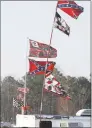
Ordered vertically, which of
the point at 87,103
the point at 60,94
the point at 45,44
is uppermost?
the point at 45,44

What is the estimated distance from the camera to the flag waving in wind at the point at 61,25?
1422cm

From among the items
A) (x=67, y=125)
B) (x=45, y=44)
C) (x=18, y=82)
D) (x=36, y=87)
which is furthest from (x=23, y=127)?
(x=36, y=87)

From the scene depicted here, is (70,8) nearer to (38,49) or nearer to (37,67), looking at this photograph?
(38,49)

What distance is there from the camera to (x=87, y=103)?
2069 inches

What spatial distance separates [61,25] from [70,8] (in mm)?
643

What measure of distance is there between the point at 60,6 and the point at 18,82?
30.7ft

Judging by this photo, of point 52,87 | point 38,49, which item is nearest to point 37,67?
point 38,49

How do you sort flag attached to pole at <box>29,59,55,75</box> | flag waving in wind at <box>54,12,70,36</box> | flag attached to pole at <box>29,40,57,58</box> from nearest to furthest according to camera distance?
flag waving in wind at <box>54,12,70,36</box>
flag attached to pole at <box>29,40,57,58</box>
flag attached to pole at <box>29,59,55,75</box>

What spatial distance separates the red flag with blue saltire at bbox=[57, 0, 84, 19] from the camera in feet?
46.7

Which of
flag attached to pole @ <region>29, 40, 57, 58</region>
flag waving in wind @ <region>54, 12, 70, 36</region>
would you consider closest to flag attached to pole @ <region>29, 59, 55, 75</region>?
flag attached to pole @ <region>29, 40, 57, 58</region>

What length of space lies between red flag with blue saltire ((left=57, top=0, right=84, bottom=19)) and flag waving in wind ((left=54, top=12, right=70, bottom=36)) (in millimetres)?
307

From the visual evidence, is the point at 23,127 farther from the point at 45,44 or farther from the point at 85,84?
the point at 85,84

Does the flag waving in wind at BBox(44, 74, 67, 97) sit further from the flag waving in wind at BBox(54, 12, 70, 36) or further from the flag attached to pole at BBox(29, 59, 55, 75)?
the flag waving in wind at BBox(54, 12, 70, 36)

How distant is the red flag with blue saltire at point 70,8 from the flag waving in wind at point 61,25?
1.01 feet
